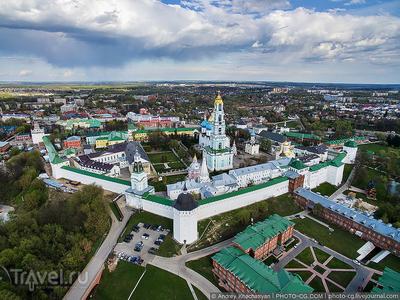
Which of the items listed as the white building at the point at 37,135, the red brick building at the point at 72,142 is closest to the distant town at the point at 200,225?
the red brick building at the point at 72,142

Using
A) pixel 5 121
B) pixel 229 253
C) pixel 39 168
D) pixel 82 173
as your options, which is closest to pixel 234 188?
pixel 229 253

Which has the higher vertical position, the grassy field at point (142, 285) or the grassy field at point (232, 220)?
the grassy field at point (232, 220)

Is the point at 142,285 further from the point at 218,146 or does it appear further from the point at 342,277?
the point at 218,146

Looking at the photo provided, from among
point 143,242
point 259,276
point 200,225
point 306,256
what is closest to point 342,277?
point 306,256

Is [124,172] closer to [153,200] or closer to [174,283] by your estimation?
[153,200]

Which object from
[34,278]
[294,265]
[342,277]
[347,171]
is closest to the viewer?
[34,278]

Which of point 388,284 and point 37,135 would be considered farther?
point 37,135

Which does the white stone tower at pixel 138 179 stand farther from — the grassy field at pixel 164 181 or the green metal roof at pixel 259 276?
the green metal roof at pixel 259 276
